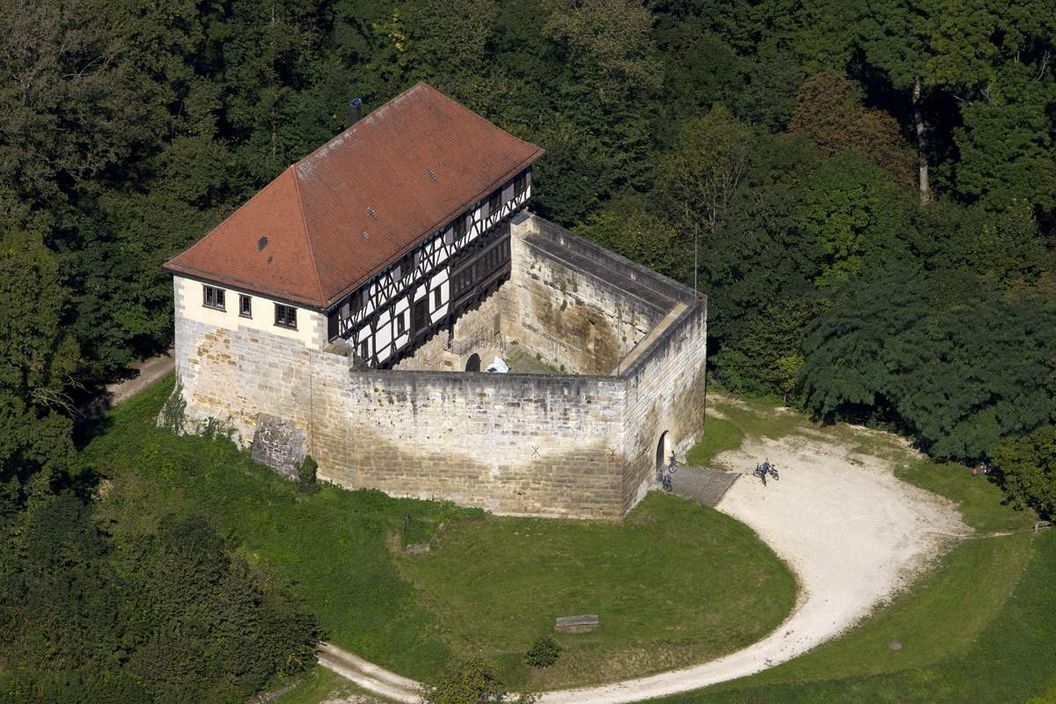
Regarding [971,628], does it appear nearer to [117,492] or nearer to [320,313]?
[320,313]

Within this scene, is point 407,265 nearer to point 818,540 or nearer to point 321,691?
point 321,691

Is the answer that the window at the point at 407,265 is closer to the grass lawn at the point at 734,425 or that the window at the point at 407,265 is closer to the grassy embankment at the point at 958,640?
the grass lawn at the point at 734,425

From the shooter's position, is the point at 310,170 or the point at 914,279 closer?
the point at 310,170

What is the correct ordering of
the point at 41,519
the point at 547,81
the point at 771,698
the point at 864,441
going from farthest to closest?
the point at 547,81, the point at 864,441, the point at 41,519, the point at 771,698

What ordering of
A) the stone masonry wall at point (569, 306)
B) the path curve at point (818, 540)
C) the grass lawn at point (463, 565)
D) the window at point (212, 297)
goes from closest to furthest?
the path curve at point (818, 540) → the grass lawn at point (463, 565) → the window at point (212, 297) → the stone masonry wall at point (569, 306)

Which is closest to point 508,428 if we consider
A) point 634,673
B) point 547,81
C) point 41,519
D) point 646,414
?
point 646,414

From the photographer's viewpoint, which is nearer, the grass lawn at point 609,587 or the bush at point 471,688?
the bush at point 471,688

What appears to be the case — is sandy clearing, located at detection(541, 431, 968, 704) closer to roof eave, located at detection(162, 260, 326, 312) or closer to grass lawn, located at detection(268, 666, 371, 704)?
grass lawn, located at detection(268, 666, 371, 704)

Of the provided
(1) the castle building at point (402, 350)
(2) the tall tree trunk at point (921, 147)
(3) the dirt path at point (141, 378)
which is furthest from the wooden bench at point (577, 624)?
(2) the tall tree trunk at point (921, 147)
